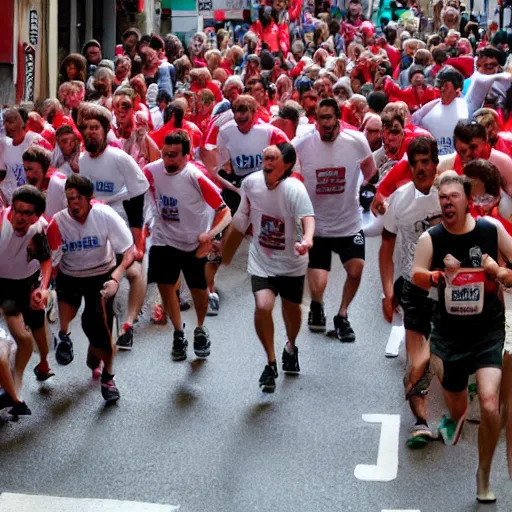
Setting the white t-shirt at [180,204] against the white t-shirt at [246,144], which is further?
the white t-shirt at [246,144]

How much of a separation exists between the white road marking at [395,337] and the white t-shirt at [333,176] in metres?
0.83

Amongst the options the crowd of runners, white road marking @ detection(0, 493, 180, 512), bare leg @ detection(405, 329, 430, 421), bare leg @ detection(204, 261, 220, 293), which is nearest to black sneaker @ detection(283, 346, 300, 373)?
the crowd of runners

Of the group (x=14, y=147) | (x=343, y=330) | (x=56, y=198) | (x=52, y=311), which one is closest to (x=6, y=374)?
(x=56, y=198)

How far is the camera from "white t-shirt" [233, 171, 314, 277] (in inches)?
425

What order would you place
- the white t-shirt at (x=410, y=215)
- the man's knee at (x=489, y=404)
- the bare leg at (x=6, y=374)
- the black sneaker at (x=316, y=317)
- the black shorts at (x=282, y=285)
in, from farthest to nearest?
1. the black sneaker at (x=316, y=317)
2. the black shorts at (x=282, y=285)
3. the white t-shirt at (x=410, y=215)
4. the bare leg at (x=6, y=374)
5. the man's knee at (x=489, y=404)

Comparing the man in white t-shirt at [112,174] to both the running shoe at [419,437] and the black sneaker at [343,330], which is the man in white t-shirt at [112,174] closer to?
the black sneaker at [343,330]

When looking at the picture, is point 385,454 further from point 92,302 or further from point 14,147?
point 14,147

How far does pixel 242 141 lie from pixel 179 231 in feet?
7.41

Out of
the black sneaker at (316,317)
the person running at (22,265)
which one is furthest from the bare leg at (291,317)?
the person running at (22,265)

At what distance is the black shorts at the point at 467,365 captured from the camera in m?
8.44

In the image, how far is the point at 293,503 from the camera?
28.0ft

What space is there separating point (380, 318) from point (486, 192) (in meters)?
3.83

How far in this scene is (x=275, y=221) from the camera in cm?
1087

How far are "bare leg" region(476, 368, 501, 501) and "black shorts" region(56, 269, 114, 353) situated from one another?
327 centimetres
